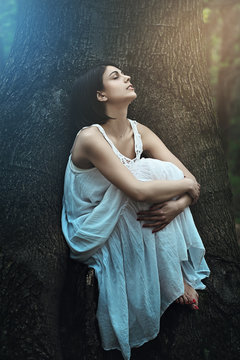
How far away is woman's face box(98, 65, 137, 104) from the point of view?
2811 mm

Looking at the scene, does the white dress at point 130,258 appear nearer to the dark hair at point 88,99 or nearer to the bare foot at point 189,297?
the bare foot at point 189,297

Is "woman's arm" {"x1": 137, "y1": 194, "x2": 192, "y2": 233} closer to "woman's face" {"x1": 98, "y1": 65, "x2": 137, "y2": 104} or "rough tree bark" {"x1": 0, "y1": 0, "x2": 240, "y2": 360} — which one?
"rough tree bark" {"x1": 0, "y1": 0, "x2": 240, "y2": 360}

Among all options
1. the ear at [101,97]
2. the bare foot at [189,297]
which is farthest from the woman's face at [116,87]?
the bare foot at [189,297]

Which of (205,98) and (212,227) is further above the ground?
(205,98)

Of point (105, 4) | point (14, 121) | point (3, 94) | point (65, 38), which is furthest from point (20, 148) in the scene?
point (105, 4)

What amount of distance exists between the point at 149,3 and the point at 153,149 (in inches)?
47.8

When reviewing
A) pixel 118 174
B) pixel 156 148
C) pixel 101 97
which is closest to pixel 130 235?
pixel 118 174

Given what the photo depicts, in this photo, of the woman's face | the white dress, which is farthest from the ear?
the white dress

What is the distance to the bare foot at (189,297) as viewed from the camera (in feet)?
8.57

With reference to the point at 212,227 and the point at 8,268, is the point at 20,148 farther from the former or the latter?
the point at 212,227

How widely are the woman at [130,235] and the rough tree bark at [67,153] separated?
0.43ft

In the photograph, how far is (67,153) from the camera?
2.96 meters

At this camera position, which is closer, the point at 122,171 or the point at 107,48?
the point at 122,171

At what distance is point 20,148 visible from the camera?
2807 mm
